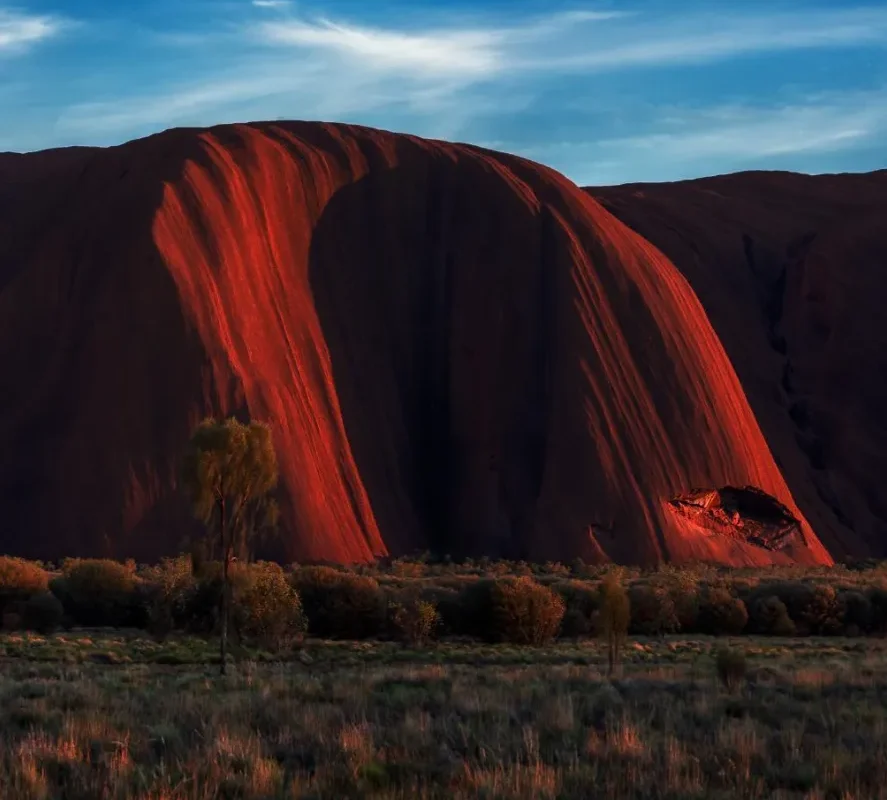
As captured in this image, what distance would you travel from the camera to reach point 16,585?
30453 millimetres

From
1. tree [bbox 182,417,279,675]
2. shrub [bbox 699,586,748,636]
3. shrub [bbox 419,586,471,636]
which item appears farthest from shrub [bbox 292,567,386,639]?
shrub [bbox 699,586,748,636]

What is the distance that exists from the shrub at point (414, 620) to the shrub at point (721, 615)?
7.90 m

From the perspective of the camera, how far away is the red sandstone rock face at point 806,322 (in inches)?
2461

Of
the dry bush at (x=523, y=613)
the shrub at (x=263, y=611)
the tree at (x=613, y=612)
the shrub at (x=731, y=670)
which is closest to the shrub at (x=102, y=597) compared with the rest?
the shrub at (x=263, y=611)

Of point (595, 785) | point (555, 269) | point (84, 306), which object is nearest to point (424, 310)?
point (555, 269)

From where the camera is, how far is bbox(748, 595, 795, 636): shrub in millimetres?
33156

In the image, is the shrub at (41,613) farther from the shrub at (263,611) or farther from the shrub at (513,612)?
the shrub at (513,612)

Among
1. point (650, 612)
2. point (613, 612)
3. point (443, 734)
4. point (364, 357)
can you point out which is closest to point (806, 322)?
point (364, 357)

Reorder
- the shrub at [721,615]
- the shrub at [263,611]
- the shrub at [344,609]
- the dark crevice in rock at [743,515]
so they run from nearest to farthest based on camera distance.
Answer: the shrub at [263,611] → the shrub at [344,609] → the shrub at [721,615] → the dark crevice in rock at [743,515]

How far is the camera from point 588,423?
47625mm

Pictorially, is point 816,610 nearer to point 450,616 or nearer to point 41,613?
point 450,616

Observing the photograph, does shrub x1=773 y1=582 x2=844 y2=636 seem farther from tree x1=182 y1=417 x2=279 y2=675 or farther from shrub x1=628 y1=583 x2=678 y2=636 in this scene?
tree x1=182 y1=417 x2=279 y2=675

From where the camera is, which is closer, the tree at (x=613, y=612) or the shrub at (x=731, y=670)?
the shrub at (x=731, y=670)

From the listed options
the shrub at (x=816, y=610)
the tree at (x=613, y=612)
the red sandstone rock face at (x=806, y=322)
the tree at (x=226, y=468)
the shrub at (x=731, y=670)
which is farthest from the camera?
the red sandstone rock face at (x=806, y=322)
